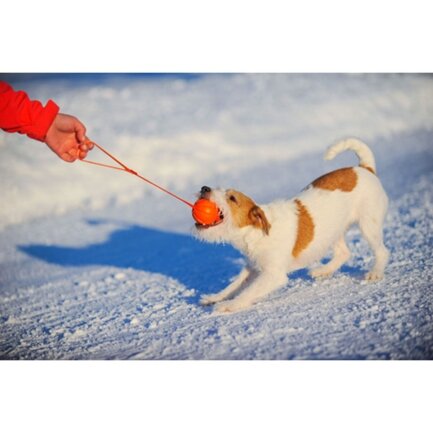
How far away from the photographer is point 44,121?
155 inches

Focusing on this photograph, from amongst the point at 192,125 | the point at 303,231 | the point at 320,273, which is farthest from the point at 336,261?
the point at 192,125

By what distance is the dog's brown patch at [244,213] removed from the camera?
12.9 ft

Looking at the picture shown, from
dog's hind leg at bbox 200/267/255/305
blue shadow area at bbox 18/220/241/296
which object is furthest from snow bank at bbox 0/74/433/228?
dog's hind leg at bbox 200/267/255/305

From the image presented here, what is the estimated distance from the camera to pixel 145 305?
4.37 m

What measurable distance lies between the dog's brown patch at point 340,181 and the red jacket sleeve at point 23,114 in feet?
7.00

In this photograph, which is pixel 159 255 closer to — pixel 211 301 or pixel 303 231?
pixel 211 301

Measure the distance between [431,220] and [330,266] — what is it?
1.52 metres

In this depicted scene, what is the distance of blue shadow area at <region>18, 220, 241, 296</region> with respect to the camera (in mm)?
4922

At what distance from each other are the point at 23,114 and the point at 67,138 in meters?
0.41

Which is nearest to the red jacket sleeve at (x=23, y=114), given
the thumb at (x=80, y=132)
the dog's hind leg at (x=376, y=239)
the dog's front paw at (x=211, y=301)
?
the thumb at (x=80, y=132)

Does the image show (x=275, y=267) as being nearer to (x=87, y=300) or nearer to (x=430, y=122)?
(x=87, y=300)

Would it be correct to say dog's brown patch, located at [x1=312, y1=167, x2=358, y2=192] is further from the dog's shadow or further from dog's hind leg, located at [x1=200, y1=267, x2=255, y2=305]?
dog's hind leg, located at [x1=200, y1=267, x2=255, y2=305]

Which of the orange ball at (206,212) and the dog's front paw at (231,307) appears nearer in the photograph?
the orange ball at (206,212)

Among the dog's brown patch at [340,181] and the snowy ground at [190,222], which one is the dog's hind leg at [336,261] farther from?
the dog's brown patch at [340,181]
